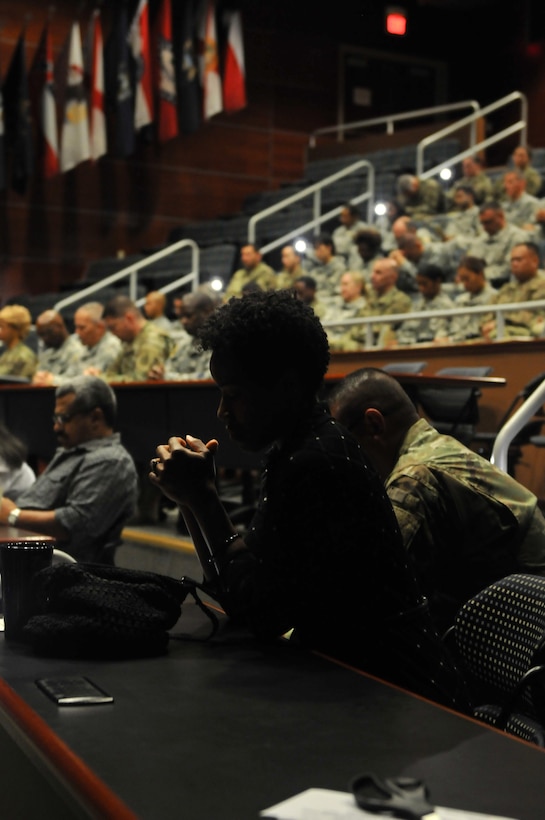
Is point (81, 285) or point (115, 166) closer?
point (81, 285)

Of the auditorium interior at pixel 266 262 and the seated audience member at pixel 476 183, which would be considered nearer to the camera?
the auditorium interior at pixel 266 262

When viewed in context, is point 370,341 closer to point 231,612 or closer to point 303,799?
point 231,612

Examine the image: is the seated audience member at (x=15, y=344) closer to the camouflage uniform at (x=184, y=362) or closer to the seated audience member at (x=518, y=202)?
the camouflage uniform at (x=184, y=362)

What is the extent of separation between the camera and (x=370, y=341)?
6516 millimetres

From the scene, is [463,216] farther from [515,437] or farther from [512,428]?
[512,428]

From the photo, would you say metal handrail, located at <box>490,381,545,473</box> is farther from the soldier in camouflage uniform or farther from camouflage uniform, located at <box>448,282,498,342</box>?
camouflage uniform, located at <box>448,282,498,342</box>

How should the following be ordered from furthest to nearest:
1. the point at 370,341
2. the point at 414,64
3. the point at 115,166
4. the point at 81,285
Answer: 1. the point at 414,64
2. the point at 115,166
3. the point at 81,285
4. the point at 370,341

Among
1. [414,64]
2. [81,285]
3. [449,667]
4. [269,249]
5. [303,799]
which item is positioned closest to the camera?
[303,799]

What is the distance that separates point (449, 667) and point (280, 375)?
1.47 ft

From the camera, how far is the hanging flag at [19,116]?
10.3 metres

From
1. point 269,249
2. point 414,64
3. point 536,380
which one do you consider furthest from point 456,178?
point 536,380

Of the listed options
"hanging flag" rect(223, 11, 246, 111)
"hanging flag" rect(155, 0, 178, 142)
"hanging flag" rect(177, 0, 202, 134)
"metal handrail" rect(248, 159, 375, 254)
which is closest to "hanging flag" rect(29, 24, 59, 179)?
"hanging flag" rect(155, 0, 178, 142)

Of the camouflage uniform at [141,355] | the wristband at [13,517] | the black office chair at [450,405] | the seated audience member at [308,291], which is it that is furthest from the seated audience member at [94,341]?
the wristband at [13,517]

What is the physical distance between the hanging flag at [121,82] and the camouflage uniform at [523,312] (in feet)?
17.6
